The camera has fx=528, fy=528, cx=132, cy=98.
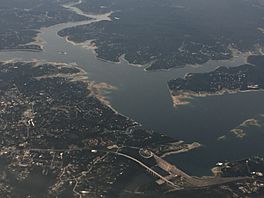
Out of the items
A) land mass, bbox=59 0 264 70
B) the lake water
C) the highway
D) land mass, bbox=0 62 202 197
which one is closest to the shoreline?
the lake water

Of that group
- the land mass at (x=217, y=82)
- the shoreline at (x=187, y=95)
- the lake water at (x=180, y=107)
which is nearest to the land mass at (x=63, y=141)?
the lake water at (x=180, y=107)

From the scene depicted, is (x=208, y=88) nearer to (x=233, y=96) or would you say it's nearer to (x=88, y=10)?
(x=233, y=96)

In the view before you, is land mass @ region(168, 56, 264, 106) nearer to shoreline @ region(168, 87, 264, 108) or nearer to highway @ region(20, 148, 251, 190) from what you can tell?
shoreline @ region(168, 87, 264, 108)

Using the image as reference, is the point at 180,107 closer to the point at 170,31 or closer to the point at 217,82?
the point at 217,82

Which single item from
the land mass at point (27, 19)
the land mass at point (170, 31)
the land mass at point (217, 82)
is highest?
the land mass at point (217, 82)

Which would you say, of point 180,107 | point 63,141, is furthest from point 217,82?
point 63,141

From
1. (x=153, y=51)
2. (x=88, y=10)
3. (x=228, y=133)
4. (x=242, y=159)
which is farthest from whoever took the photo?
(x=88, y=10)

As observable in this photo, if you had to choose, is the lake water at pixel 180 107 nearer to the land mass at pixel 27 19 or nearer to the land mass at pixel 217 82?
the land mass at pixel 217 82

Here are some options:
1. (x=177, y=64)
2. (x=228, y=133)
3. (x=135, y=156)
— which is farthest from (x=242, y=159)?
(x=177, y=64)

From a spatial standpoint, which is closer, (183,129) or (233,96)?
(183,129)
